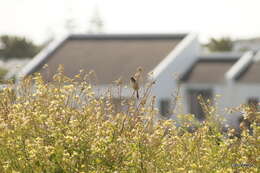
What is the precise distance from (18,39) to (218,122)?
253 feet

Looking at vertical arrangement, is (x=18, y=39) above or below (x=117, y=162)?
above

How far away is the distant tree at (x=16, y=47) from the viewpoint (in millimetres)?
83750

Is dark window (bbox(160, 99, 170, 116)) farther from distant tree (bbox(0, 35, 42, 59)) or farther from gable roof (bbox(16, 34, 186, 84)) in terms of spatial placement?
distant tree (bbox(0, 35, 42, 59))

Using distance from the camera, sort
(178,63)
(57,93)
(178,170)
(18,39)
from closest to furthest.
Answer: (178,170) < (57,93) < (178,63) < (18,39)

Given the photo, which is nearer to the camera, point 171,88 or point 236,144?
point 236,144

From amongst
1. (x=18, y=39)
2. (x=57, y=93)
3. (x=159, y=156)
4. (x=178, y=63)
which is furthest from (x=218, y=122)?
(x=18, y=39)

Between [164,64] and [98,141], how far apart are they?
3380 cm

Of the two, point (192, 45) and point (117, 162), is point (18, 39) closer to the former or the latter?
point (192, 45)

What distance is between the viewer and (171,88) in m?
43.4

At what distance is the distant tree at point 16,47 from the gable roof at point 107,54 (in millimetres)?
37767

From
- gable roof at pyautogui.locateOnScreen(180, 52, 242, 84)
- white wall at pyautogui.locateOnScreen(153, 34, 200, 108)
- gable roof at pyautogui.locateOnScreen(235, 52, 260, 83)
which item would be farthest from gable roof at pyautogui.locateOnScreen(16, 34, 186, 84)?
gable roof at pyautogui.locateOnScreen(235, 52, 260, 83)

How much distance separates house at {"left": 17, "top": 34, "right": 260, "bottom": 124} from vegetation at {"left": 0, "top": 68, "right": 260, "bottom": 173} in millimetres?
30468

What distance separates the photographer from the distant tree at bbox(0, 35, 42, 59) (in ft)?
275

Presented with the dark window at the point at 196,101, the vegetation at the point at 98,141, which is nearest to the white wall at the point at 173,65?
→ the dark window at the point at 196,101
